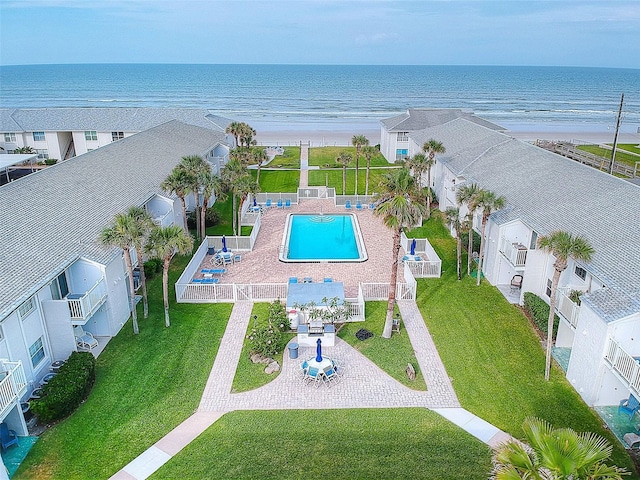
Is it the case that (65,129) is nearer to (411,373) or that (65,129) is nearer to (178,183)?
(178,183)

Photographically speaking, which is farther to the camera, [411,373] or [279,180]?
[279,180]

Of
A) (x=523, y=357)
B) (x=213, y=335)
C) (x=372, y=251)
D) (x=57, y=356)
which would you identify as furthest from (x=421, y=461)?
(x=372, y=251)

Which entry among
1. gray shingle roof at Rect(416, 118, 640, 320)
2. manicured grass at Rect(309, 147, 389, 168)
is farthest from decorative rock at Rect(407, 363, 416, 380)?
manicured grass at Rect(309, 147, 389, 168)

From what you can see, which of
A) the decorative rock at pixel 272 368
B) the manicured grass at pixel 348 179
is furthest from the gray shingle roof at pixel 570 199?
the decorative rock at pixel 272 368

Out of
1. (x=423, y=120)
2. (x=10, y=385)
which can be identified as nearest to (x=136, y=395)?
(x=10, y=385)

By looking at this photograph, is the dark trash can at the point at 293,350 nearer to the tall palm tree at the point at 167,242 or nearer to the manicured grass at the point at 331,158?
the tall palm tree at the point at 167,242

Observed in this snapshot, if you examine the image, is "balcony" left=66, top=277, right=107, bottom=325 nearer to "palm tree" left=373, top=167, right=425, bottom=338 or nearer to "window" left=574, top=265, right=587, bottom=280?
"palm tree" left=373, top=167, right=425, bottom=338
